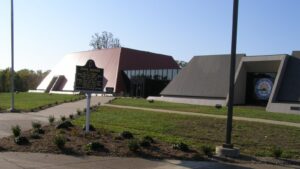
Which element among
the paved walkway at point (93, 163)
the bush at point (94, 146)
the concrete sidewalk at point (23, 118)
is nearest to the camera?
the paved walkway at point (93, 163)

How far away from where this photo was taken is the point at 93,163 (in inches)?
383

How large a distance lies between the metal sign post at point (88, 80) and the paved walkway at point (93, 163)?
438 cm

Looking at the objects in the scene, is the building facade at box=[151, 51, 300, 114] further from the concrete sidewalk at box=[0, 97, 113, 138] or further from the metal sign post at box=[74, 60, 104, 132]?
the metal sign post at box=[74, 60, 104, 132]

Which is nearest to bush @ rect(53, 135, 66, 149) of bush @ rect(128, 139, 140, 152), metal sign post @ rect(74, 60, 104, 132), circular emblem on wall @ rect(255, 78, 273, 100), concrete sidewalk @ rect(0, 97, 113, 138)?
bush @ rect(128, 139, 140, 152)

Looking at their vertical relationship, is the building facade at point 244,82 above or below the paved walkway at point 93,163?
above

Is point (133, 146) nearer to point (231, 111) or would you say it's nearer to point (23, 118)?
point (231, 111)

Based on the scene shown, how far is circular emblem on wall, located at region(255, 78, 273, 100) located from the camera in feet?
131

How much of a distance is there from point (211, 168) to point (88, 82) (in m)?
6.54

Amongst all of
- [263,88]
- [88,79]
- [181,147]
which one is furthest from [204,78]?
[181,147]

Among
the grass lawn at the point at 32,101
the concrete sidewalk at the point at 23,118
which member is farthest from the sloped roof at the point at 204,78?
the concrete sidewalk at the point at 23,118

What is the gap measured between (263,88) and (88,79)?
2826cm

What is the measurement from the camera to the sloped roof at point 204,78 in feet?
133

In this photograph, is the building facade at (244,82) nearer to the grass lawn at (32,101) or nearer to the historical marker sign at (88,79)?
the grass lawn at (32,101)

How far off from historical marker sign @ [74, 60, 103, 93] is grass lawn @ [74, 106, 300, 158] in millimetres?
2166
